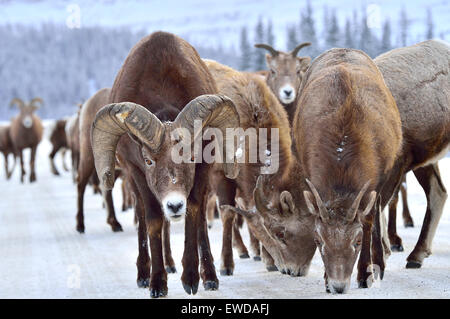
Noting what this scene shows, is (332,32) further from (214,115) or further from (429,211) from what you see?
(214,115)

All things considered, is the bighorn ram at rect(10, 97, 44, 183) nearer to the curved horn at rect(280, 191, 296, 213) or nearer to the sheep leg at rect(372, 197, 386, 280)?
the curved horn at rect(280, 191, 296, 213)

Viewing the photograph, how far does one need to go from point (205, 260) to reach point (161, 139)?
1.52 metres

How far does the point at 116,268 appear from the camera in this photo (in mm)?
8562

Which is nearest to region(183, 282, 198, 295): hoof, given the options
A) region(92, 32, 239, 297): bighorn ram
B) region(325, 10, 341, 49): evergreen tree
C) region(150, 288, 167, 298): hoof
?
region(92, 32, 239, 297): bighorn ram

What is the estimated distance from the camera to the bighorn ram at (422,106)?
7.61 metres

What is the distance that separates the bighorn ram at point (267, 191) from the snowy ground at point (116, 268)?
28 centimetres

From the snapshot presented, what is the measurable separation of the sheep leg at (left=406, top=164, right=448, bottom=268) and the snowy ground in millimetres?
187

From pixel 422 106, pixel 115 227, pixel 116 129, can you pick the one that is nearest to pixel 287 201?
pixel 422 106

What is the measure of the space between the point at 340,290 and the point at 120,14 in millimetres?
197723

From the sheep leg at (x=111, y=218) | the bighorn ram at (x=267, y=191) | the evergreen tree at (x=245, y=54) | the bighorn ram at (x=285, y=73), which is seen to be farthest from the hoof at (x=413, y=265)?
the evergreen tree at (x=245, y=54)

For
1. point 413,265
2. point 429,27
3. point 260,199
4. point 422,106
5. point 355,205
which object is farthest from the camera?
point 429,27

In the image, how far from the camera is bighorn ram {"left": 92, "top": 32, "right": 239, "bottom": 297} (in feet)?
20.9

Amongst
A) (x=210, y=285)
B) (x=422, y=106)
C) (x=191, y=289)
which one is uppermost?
(x=422, y=106)

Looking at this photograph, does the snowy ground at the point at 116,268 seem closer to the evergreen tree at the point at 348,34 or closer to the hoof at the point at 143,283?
the hoof at the point at 143,283
